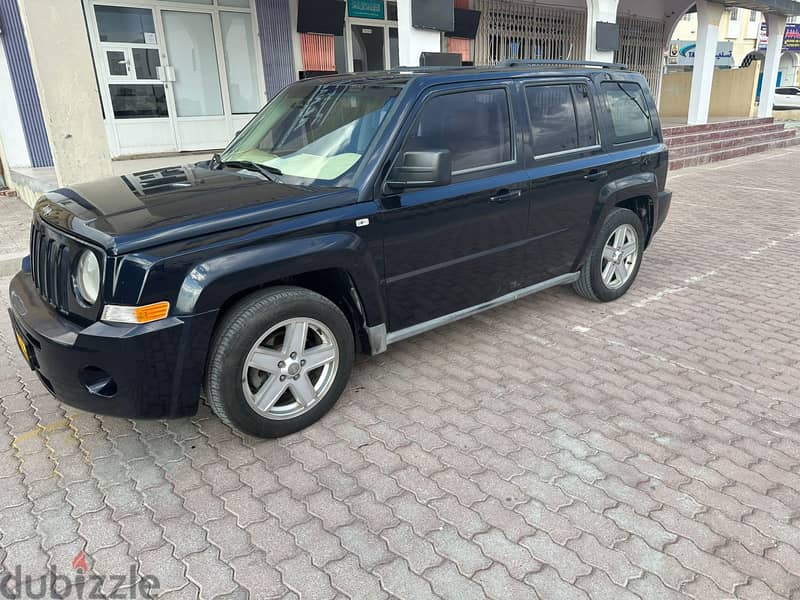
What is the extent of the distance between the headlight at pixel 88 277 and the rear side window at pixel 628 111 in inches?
150

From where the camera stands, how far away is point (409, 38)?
854 centimetres

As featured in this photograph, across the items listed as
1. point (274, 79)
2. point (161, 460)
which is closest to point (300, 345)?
point (161, 460)

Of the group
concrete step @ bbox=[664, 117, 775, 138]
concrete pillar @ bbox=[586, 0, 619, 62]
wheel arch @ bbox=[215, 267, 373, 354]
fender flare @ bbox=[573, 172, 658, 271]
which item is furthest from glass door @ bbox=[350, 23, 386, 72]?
wheel arch @ bbox=[215, 267, 373, 354]

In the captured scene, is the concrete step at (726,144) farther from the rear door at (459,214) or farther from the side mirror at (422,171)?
the side mirror at (422,171)

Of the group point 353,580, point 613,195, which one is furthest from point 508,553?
point 613,195

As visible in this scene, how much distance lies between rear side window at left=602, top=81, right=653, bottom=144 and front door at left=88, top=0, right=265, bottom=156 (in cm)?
815

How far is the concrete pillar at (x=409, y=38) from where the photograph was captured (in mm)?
8461

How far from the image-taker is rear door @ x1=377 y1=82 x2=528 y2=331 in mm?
3426

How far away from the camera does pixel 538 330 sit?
4.57 m

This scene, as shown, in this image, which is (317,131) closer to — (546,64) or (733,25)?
(546,64)

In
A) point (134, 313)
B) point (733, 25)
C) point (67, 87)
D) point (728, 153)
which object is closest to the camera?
point (134, 313)

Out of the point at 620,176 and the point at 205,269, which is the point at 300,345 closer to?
the point at 205,269

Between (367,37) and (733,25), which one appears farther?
(733,25)

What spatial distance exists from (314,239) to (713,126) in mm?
16206
